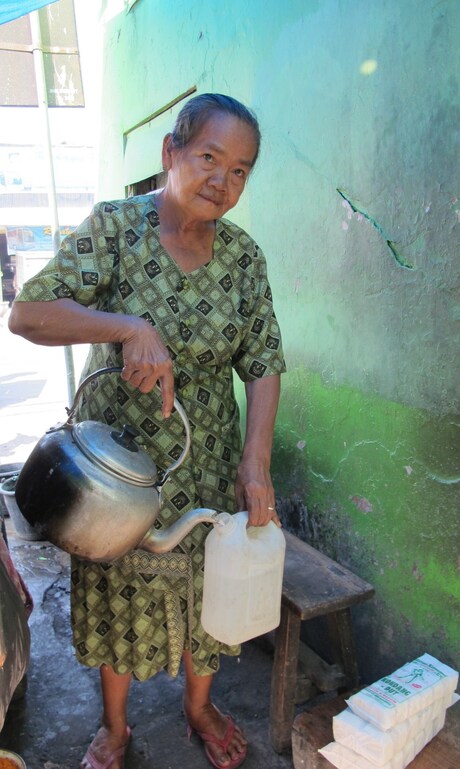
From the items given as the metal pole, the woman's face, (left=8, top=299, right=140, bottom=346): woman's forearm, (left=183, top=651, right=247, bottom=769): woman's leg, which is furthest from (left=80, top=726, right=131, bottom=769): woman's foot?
the metal pole

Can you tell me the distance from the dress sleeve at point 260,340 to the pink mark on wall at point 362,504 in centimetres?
61

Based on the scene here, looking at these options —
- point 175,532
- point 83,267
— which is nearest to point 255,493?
point 175,532

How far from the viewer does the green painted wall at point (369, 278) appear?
1742 millimetres

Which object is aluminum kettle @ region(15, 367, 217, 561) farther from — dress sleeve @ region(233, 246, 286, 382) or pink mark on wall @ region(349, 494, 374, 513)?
pink mark on wall @ region(349, 494, 374, 513)

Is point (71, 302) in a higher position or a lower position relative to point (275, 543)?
higher

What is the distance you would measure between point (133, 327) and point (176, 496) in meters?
0.55

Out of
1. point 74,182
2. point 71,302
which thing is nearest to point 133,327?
point 71,302

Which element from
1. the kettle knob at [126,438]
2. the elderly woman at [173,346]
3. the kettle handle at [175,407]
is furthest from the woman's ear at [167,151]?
the kettle knob at [126,438]

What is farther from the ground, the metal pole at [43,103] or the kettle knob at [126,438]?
the metal pole at [43,103]

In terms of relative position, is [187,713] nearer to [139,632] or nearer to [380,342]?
[139,632]

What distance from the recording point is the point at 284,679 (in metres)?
2.01

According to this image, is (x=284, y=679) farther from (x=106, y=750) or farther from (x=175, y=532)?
(x=175, y=532)

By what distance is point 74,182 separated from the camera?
67.2ft

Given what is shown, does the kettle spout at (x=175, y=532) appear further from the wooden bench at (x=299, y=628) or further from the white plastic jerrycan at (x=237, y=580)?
the wooden bench at (x=299, y=628)
